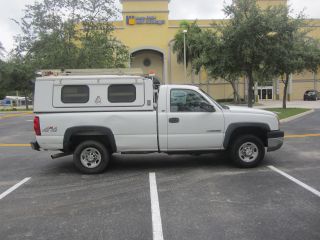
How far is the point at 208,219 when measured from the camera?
5.02 meters

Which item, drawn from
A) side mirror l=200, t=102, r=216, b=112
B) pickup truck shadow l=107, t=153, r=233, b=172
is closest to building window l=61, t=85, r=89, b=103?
pickup truck shadow l=107, t=153, r=233, b=172

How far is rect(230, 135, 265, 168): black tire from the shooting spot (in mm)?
8039

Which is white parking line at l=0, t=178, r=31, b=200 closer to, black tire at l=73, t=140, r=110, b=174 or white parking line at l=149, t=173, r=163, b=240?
black tire at l=73, t=140, r=110, b=174

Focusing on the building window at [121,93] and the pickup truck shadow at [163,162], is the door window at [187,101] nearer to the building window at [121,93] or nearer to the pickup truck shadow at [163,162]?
the building window at [121,93]

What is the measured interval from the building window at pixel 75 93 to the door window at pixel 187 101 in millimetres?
1892

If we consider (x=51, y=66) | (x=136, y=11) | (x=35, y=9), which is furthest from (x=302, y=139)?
(x=136, y=11)

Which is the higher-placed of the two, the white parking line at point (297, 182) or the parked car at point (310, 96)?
the parked car at point (310, 96)

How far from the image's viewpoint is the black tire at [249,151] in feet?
26.4

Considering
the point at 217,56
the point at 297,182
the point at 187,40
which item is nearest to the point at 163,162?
the point at 297,182

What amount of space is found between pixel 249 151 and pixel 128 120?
2801mm

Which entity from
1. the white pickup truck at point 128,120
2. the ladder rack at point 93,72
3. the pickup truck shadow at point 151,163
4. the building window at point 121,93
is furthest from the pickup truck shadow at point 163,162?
the ladder rack at point 93,72

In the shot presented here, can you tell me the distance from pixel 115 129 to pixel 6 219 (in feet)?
10.1

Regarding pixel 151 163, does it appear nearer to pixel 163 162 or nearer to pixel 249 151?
pixel 163 162

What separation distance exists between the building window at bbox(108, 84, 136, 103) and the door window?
878 millimetres
